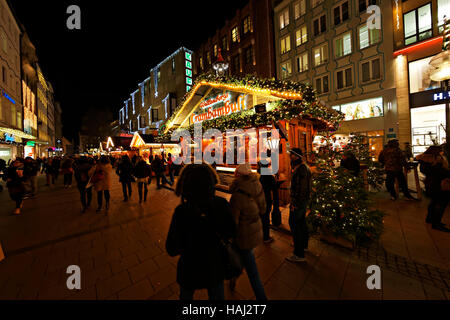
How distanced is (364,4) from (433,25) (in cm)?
556

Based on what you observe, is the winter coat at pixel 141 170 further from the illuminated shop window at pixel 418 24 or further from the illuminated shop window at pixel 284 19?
the illuminated shop window at pixel 284 19

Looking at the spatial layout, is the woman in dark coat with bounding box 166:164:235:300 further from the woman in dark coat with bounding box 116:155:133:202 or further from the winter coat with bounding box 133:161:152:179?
the woman in dark coat with bounding box 116:155:133:202

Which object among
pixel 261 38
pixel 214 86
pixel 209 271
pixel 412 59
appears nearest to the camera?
pixel 209 271

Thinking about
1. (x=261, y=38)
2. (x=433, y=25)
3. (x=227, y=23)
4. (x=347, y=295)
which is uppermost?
(x=227, y=23)

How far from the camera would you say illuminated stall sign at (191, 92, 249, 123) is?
7523 mm

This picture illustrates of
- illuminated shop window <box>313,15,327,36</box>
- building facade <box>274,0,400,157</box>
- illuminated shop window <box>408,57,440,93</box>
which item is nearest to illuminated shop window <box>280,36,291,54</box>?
building facade <box>274,0,400,157</box>

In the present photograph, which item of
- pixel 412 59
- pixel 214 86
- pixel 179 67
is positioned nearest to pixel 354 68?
pixel 412 59

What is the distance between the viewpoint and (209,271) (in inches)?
61.5

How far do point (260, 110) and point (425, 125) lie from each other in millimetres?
15730

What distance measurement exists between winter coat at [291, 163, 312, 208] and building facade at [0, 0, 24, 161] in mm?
22170

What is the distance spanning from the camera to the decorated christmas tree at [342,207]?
338 centimetres

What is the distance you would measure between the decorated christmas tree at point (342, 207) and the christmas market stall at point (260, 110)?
824mm

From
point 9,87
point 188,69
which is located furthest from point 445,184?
point 188,69

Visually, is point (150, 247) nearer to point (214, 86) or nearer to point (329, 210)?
point (329, 210)
